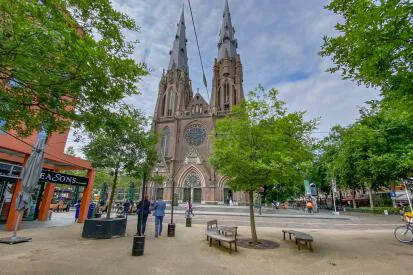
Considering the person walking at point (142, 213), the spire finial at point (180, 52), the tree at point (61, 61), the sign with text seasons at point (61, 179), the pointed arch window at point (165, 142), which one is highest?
the spire finial at point (180, 52)

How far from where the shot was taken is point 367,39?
4.86m

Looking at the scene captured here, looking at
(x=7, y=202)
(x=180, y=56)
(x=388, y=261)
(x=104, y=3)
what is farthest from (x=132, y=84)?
(x=180, y=56)

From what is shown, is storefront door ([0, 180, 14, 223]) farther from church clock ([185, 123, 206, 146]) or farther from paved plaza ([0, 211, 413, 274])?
church clock ([185, 123, 206, 146])

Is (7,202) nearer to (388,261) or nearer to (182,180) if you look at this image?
(388,261)

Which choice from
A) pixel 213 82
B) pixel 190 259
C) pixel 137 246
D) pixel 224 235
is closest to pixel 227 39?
pixel 213 82

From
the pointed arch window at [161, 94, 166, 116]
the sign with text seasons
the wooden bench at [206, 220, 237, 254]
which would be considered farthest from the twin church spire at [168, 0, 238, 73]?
the wooden bench at [206, 220, 237, 254]

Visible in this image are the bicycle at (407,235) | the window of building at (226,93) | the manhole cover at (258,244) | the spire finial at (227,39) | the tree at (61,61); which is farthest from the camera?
the spire finial at (227,39)

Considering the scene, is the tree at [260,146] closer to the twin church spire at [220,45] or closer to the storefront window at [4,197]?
the storefront window at [4,197]

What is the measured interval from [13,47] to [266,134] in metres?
7.76

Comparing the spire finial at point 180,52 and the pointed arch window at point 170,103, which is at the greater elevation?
the spire finial at point 180,52

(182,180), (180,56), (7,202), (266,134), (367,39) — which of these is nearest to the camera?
(367,39)

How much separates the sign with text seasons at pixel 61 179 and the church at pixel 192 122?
17.6m

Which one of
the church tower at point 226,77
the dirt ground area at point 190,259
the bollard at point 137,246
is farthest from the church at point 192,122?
the bollard at point 137,246

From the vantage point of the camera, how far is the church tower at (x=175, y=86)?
4622 centimetres
